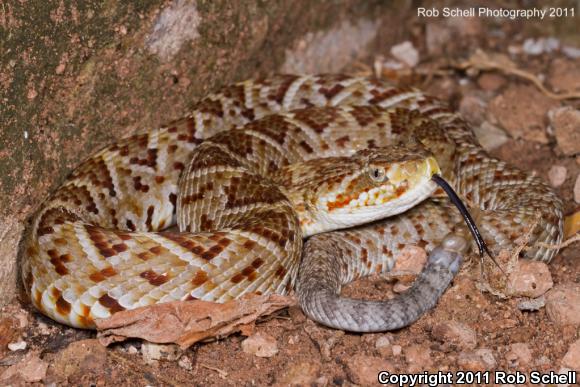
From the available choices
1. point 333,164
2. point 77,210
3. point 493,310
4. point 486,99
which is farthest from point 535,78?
point 77,210

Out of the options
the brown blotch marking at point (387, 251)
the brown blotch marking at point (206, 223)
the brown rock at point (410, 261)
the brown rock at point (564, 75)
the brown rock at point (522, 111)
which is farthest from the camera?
the brown rock at point (564, 75)

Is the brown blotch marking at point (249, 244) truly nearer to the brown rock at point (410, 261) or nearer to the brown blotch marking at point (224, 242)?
the brown blotch marking at point (224, 242)

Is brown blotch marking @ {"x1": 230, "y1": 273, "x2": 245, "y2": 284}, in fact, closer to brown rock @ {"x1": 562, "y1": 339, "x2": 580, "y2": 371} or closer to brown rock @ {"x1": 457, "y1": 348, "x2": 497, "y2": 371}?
brown rock @ {"x1": 457, "y1": 348, "x2": 497, "y2": 371}

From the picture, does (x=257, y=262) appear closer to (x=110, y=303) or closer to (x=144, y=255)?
(x=144, y=255)

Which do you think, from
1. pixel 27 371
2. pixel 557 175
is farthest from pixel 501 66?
pixel 27 371

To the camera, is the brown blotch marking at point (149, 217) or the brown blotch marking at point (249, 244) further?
the brown blotch marking at point (149, 217)

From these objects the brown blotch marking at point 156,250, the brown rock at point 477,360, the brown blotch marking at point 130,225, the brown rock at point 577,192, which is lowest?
the brown rock at point 577,192

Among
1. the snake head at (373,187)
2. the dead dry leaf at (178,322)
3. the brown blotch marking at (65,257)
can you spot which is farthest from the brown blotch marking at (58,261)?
the snake head at (373,187)

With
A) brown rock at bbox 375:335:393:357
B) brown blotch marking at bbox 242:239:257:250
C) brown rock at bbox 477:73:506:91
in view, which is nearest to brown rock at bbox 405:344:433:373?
brown rock at bbox 375:335:393:357
